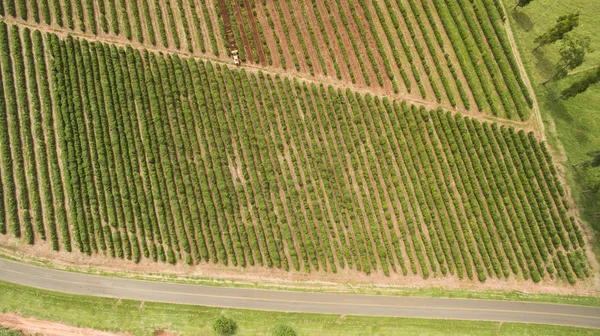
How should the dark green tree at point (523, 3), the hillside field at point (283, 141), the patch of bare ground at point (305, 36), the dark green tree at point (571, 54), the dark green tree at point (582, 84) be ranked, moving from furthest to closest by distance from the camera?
the patch of bare ground at point (305, 36)
the dark green tree at point (523, 3)
the hillside field at point (283, 141)
the dark green tree at point (582, 84)
the dark green tree at point (571, 54)

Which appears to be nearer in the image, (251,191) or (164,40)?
(251,191)

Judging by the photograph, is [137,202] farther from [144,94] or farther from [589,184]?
[589,184]

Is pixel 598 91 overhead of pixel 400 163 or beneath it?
overhead

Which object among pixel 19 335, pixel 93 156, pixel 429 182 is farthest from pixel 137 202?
pixel 429 182

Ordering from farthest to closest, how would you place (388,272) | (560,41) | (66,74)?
1. (560,41)
2. (66,74)
3. (388,272)

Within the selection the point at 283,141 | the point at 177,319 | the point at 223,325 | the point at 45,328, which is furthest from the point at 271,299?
the point at 45,328

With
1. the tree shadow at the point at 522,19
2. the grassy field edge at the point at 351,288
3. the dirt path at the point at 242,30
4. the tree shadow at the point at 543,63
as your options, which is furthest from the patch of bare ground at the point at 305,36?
the tree shadow at the point at 543,63

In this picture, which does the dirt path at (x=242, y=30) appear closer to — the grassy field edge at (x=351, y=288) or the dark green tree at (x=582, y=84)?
the grassy field edge at (x=351, y=288)

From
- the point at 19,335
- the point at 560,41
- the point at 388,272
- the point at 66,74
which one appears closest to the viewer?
the point at 19,335
